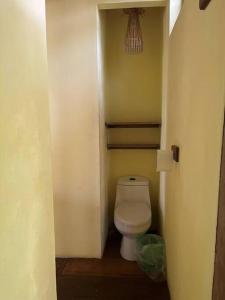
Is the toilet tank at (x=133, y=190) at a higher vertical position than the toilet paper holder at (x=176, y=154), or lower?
lower

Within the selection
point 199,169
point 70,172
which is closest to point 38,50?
point 199,169

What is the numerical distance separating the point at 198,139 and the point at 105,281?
167 cm

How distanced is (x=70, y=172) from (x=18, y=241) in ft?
4.92

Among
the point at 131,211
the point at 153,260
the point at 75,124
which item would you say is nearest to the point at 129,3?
the point at 75,124

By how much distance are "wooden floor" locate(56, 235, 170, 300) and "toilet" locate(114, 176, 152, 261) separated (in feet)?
0.58

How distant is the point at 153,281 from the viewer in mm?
2139

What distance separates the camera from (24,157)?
37.2 inches

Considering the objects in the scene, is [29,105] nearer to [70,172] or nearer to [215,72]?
[215,72]

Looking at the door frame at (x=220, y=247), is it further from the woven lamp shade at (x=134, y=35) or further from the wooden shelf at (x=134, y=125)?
the wooden shelf at (x=134, y=125)

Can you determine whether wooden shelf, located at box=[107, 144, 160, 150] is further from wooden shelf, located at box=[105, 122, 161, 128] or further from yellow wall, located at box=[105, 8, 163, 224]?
wooden shelf, located at box=[105, 122, 161, 128]

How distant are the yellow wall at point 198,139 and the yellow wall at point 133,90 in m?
1.22

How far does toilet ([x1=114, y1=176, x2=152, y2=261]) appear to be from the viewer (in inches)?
91.1

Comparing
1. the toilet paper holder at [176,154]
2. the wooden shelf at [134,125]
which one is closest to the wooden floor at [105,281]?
the toilet paper holder at [176,154]

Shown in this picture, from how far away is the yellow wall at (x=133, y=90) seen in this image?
269 cm
